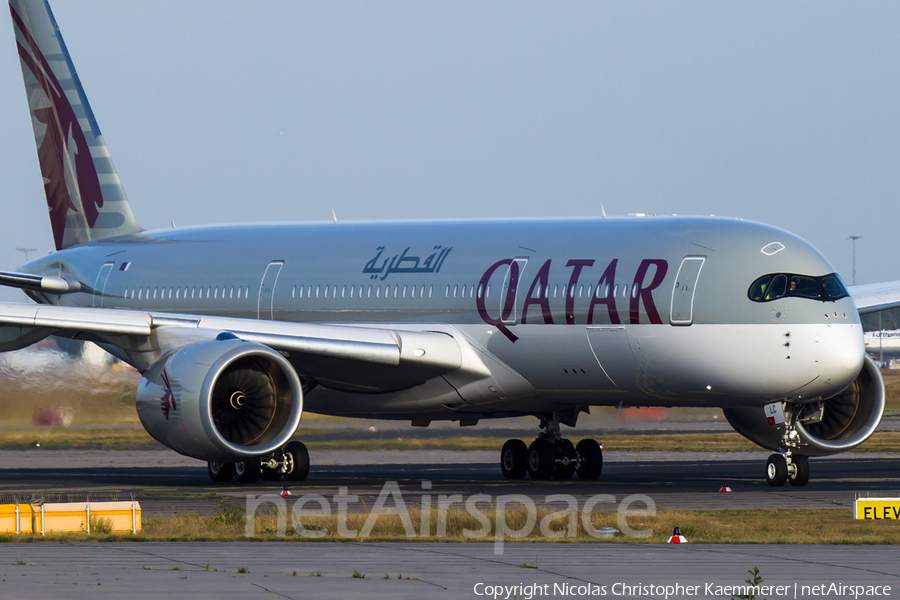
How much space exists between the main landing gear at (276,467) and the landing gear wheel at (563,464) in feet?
15.2

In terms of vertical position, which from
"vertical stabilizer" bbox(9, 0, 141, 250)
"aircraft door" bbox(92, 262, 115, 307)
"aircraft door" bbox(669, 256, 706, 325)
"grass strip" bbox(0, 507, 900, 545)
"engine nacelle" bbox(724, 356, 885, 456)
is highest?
"vertical stabilizer" bbox(9, 0, 141, 250)

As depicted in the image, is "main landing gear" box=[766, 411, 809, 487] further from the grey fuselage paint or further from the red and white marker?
the red and white marker

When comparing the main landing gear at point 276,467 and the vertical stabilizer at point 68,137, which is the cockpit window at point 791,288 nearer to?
the main landing gear at point 276,467

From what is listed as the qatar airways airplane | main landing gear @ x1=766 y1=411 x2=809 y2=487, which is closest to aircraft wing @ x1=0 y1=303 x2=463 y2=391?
the qatar airways airplane

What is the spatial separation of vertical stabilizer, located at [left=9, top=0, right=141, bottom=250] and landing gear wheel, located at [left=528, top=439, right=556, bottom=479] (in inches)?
451

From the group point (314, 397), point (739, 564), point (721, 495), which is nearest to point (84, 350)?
point (314, 397)

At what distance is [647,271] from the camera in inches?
959

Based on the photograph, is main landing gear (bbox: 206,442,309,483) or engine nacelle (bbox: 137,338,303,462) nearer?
engine nacelle (bbox: 137,338,303,462)

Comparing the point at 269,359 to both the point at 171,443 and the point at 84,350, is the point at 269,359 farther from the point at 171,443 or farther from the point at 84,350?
the point at 84,350

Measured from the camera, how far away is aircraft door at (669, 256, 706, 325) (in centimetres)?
2378

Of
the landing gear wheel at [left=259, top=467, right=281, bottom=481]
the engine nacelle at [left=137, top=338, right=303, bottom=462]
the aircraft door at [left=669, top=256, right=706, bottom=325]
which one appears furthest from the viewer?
the landing gear wheel at [left=259, top=467, right=281, bottom=481]

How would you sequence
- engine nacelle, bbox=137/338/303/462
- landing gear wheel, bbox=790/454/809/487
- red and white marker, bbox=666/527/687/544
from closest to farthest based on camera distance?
red and white marker, bbox=666/527/687/544
engine nacelle, bbox=137/338/303/462
landing gear wheel, bbox=790/454/809/487

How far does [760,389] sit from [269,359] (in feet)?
24.7

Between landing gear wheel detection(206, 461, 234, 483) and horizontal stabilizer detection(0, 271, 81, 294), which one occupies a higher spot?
horizontal stabilizer detection(0, 271, 81, 294)
